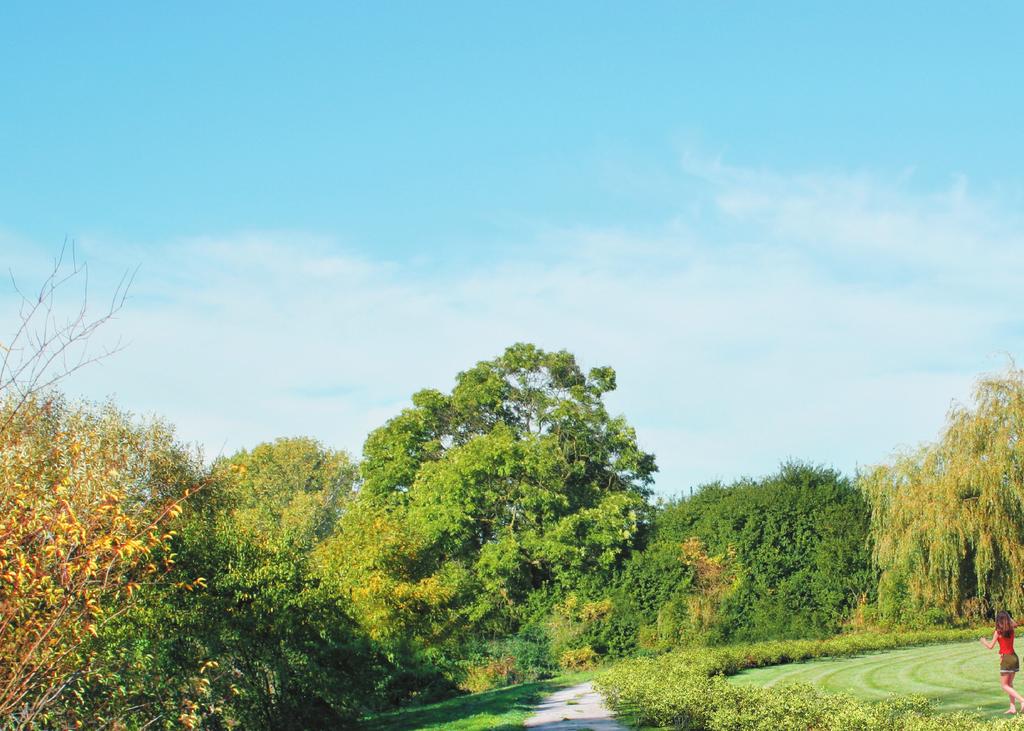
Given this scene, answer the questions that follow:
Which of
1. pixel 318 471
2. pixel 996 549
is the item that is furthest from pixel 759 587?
pixel 318 471

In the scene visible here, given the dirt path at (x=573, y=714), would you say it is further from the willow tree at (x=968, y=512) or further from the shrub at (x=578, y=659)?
the willow tree at (x=968, y=512)

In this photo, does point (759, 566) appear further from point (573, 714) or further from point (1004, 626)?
point (1004, 626)

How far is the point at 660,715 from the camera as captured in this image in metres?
14.1

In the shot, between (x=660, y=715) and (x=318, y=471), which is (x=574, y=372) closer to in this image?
(x=660, y=715)

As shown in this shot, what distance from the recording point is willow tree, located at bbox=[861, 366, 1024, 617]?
25688 mm

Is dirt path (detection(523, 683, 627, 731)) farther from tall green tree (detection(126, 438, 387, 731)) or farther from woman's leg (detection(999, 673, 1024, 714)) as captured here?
woman's leg (detection(999, 673, 1024, 714))

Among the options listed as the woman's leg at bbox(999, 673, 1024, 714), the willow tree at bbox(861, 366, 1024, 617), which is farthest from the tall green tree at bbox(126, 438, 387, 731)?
the willow tree at bbox(861, 366, 1024, 617)

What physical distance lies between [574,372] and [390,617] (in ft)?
64.6

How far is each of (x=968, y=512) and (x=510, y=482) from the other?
591 inches

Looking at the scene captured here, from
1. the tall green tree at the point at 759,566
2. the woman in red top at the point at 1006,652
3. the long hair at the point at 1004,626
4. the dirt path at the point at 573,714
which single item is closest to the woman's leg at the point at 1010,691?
the woman in red top at the point at 1006,652

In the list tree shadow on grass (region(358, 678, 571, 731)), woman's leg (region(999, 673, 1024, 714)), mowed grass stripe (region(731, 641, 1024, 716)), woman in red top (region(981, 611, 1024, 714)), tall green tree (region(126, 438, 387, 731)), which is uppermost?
tall green tree (region(126, 438, 387, 731))

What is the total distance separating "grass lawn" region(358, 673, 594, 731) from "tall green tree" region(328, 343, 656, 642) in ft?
10.0

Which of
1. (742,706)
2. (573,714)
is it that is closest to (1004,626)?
(742,706)

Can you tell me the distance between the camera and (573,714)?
16.3 metres
